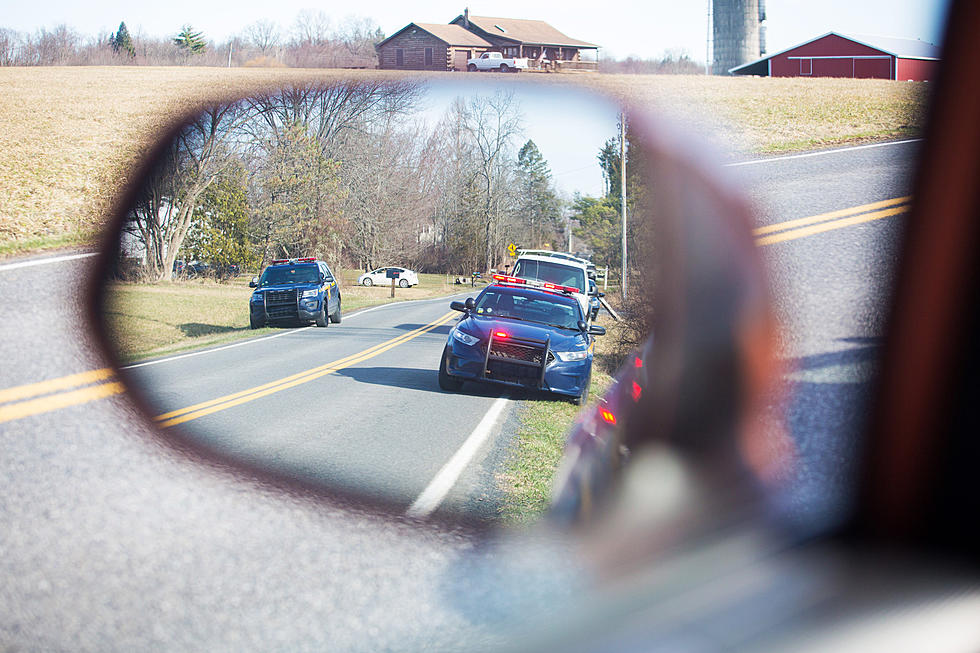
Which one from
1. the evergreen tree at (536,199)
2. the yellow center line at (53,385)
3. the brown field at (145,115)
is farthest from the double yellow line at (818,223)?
the yellow center line at (53,385)

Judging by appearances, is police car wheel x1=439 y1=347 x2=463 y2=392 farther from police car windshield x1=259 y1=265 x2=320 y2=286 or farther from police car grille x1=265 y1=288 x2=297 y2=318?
police car grille x1=265 y1=288 x2=297 y2=318

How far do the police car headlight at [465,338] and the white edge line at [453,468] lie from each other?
45 cm

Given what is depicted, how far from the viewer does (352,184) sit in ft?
17.9

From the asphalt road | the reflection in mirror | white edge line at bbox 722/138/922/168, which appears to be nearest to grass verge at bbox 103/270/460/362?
the reflection in mirror

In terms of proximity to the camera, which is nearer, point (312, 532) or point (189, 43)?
point (312, 532)

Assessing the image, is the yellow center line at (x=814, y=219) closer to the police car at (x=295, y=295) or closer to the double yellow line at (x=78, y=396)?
the double yellow line at (x=78, y=396)

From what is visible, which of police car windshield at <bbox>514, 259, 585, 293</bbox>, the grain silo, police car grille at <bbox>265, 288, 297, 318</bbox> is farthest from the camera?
police car grille at <bbox>265, 288, 297, 318</bbox>

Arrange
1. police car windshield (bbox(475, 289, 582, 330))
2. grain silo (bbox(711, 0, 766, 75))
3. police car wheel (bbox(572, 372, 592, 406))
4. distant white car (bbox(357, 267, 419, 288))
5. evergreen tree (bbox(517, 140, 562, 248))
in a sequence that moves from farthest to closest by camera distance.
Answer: police car windshield (bbox(475, 289, 582, 330)) → distant white car (bbox(357, 267, 419, 288)) → police car wheel (bbox(572, 372, 592, 406)) → evergreen tree (bbox(517, 140, 562, 248)) → grain silo (bbox(711, 0, 766, 75))

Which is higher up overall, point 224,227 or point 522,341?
point 224,227

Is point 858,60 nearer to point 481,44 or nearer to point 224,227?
point 481,44

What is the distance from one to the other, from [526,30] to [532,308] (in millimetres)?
2173

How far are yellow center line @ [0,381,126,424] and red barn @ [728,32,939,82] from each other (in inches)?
182

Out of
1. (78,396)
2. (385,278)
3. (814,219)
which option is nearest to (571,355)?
(385,278)

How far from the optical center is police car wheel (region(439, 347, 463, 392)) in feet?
20.1
